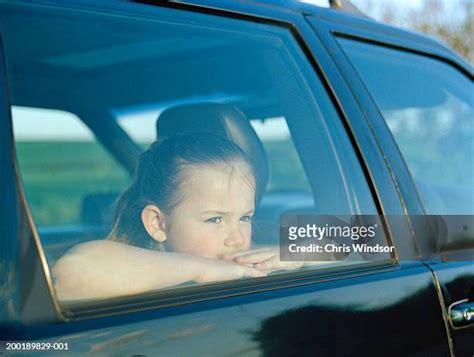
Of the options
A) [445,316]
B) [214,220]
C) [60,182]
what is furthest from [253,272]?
[60,182]

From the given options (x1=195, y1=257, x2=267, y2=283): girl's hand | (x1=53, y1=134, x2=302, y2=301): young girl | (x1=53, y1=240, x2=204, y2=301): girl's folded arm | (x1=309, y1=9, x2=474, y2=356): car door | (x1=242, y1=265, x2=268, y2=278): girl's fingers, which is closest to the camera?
(x1=53, y1=240, x2=204, y2=301): girl's folded arm

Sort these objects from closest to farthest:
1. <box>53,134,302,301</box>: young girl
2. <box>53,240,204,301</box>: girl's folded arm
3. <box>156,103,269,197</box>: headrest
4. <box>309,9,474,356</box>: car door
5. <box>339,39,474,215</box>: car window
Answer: <box>53,240,204,301</box>: girl's folded arm, <box>53,134,302,301</box>: young girl, <box>156,103,269,197</box>: headrest, <box>309,9,474,356</box>: car door, <box>339,39,474,215</box>: car window

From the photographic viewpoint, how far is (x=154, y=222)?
1.92 meters

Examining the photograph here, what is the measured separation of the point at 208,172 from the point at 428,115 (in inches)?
42.1

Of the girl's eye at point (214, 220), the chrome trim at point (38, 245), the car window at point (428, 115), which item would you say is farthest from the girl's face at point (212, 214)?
the car window at point (428, 115)

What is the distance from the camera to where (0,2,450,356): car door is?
1502 mm

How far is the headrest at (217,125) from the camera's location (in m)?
2.17

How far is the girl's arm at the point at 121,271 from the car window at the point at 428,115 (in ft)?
3.05

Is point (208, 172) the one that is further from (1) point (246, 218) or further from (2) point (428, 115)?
(2) point (428, 115)

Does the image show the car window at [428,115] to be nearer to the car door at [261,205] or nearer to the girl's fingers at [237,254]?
the car door at [261,205]

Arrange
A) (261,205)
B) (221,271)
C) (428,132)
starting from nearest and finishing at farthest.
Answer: (221,271) → (261,205) → (428,132)

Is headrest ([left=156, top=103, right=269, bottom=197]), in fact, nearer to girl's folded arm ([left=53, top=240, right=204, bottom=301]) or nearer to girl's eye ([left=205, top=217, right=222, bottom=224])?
girl's eye ([left=205, top=217, right=222, bottom=224])

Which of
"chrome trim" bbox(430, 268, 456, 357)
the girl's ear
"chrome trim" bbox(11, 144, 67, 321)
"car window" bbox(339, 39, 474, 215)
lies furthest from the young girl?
"car window" bbox(339, 39, 474, 215)

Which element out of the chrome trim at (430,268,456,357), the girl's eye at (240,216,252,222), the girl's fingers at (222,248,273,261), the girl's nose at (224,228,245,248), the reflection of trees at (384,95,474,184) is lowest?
the chrome trim at (430,268,456,357)
